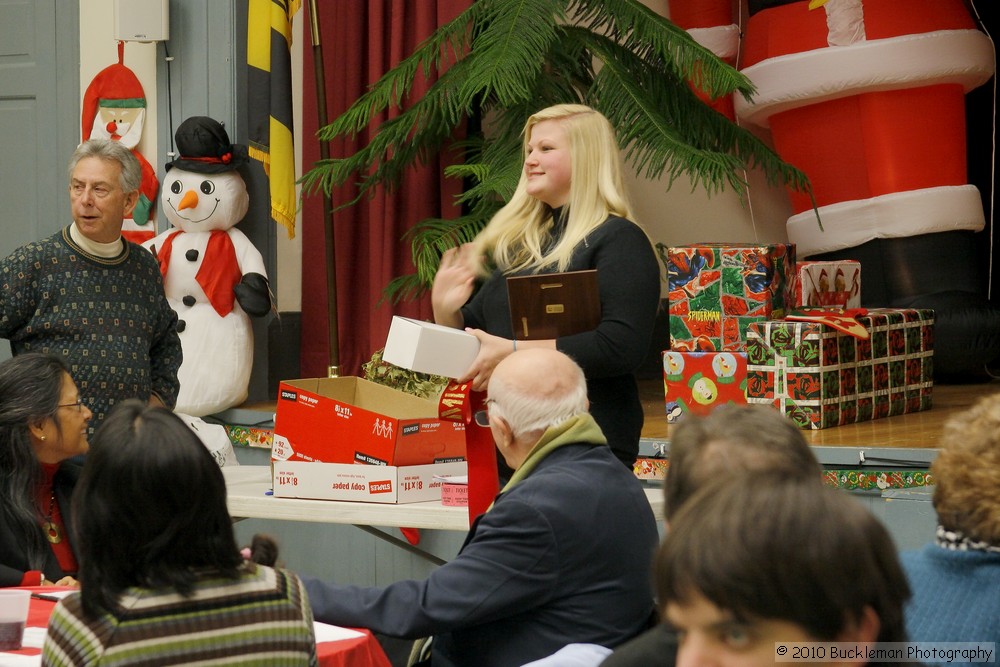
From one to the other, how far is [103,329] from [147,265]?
0.73 ft

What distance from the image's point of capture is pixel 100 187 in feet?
9.78

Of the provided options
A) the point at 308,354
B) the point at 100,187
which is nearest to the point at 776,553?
the point at 100,187

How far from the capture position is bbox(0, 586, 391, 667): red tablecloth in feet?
5.55

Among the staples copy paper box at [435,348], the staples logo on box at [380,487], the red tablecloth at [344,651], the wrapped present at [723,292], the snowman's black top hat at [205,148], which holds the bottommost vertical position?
the red tablecloth at [344,651]

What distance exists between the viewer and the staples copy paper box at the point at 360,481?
2592mm

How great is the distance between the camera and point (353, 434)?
2.63m

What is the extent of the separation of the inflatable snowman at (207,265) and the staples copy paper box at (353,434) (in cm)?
171

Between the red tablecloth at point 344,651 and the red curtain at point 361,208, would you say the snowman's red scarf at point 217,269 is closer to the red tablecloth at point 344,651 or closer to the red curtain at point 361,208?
the red curtain at point 361,208

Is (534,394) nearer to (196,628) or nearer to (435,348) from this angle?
(435,348)

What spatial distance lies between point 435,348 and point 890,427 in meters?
1.97

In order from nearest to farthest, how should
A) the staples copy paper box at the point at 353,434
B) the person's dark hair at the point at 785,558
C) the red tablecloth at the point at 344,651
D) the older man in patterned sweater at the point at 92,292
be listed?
1. the person's dark hair at the point at 785,558
2. the red tablecloth at the point at 344,651
3. the staples copy paper box at the point at 353,434
4. the older man in patterned sweater at the point at 92,292

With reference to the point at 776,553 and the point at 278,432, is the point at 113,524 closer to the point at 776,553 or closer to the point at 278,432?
the point at 776,553
